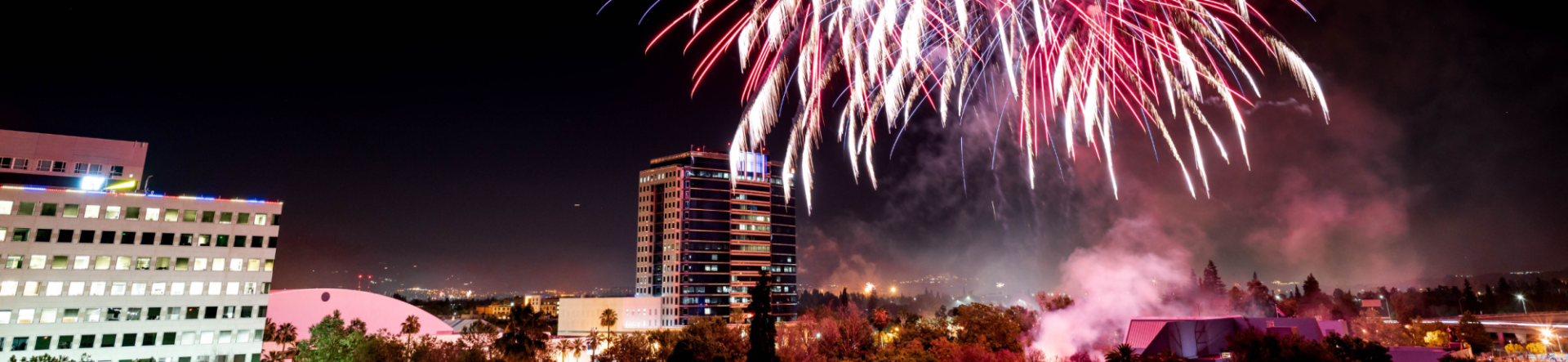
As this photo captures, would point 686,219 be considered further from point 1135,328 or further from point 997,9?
point 997,9

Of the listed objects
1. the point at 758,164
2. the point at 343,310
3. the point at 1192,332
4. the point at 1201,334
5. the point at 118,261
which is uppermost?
the point at 758,164

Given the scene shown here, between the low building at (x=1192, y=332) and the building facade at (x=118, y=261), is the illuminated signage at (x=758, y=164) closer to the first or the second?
the building facade at (x=118, y=261)

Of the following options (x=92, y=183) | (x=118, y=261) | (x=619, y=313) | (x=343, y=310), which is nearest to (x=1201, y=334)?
(x=118, y=261)

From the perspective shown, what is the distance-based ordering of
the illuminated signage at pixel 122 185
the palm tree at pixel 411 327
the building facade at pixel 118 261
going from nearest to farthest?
the building facade at pixel 118 261, the illuminated signage at pixel 122 185, the palm tree at pixel 411 327

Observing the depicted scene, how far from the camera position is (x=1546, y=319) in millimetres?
79375

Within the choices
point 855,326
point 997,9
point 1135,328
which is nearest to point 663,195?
point 855,326

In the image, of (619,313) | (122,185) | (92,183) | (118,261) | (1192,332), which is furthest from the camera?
(619,313)

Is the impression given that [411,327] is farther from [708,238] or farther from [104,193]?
[708,238]

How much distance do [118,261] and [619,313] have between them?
240ft

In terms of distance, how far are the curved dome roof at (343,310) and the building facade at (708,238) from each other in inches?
1637

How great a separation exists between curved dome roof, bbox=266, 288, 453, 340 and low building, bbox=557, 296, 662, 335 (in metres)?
33.7

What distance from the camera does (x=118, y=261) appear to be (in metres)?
57.2

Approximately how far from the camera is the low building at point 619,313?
4892 inches

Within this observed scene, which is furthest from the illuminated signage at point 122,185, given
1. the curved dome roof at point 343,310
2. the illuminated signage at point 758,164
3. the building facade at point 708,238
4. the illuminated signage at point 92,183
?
the illuminated signage at point 758,164
